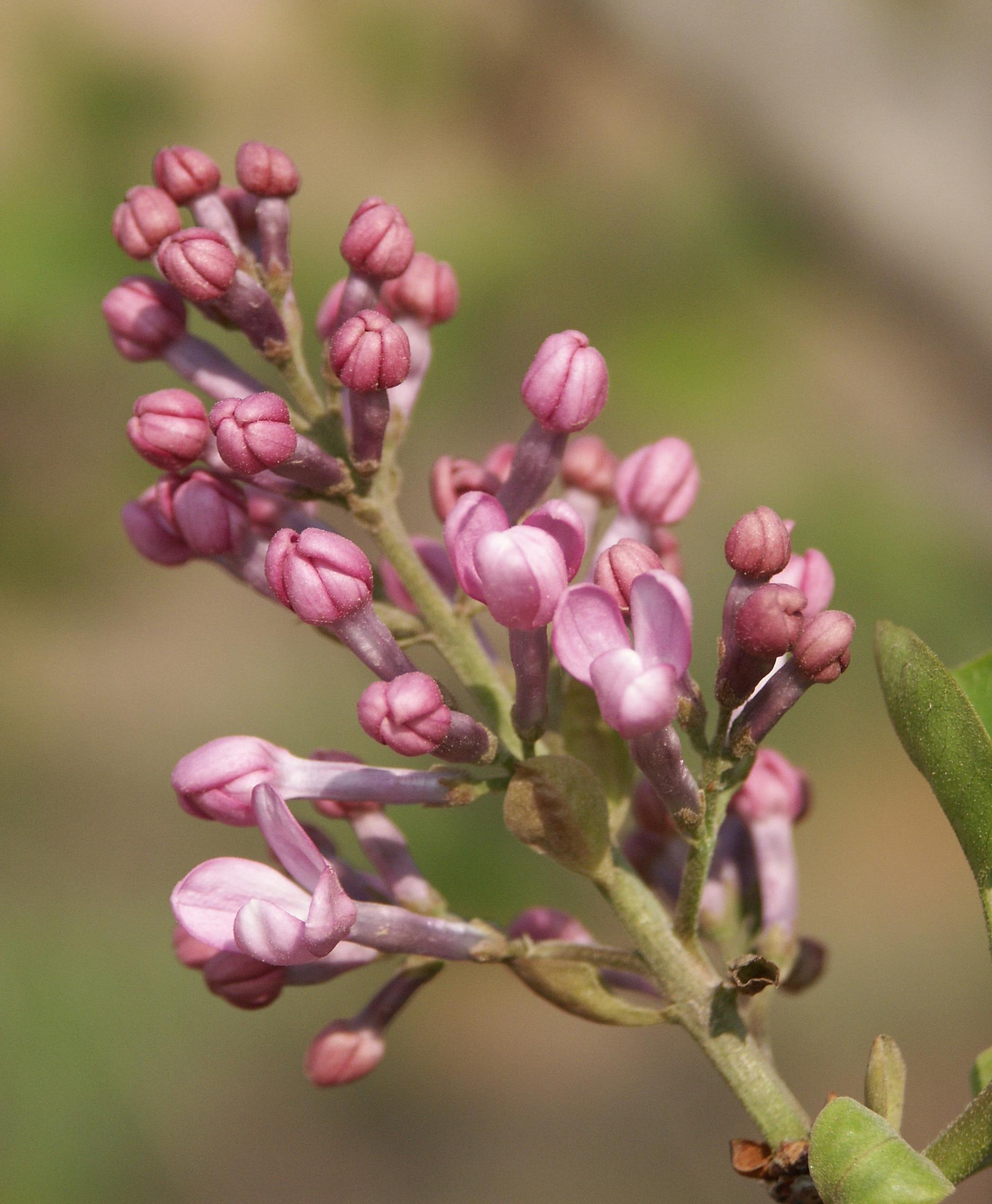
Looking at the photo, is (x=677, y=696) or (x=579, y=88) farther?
(x=579, y=88)

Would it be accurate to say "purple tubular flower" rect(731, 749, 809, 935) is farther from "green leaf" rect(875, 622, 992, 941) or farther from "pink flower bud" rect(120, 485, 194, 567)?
"pink flower bud" rect(120, 485, 194, 567)

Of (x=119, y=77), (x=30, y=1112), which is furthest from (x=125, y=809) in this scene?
Answer: (x=119, y=77)

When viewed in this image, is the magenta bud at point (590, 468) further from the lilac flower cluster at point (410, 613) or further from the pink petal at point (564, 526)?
the pink petal at point (564, 526)

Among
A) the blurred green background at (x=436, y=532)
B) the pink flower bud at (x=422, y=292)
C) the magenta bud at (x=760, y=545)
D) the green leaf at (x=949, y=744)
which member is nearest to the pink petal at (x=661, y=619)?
the magenta bud at (x=760, y=545)

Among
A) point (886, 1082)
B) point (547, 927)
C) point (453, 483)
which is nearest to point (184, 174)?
point (453, 483)

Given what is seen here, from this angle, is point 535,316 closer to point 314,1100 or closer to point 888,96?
point 888,96

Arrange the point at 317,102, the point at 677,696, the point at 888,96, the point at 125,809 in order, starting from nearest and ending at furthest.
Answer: the point at 677,696 < the point at 888,96 < the point at 125,809 < the point at 317,102

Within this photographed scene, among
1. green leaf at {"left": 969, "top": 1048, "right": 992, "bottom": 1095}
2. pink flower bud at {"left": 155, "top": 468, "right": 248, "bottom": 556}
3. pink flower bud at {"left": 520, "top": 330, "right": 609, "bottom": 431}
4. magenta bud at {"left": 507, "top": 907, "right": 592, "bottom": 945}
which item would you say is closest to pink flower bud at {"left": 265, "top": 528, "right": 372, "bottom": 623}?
pink flower bud at {"left": 155, "top": 468, "right": 248, "bottom": 556}
